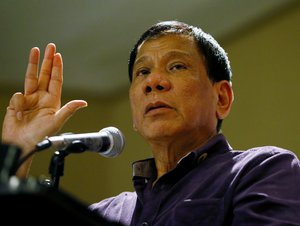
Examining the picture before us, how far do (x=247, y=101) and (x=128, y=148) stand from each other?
49.6 inches

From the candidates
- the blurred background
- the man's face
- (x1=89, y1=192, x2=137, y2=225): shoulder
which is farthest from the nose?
the blurred background

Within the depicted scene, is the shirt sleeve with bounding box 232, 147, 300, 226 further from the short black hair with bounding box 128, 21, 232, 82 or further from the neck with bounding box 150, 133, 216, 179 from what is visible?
the short black hair with bounding box 128, 21, 232, 82

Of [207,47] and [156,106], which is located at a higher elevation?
[207,47]

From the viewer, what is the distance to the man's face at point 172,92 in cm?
175

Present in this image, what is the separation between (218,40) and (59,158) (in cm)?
283

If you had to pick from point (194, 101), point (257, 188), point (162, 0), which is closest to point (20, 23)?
point (162, 0)

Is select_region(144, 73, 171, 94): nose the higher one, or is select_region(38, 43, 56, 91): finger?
select_region(38, 43, 56, 91): finger

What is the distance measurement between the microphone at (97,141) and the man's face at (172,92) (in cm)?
24

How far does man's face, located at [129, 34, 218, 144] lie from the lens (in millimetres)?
1752

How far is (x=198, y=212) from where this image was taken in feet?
4.75

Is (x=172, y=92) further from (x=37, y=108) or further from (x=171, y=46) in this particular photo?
(x=37, y=108)

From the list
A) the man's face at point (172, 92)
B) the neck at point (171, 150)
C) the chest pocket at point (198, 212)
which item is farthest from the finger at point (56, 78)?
the chest pocket at point (198, 212)

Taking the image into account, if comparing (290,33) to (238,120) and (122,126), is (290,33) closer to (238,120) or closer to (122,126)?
(238,120)

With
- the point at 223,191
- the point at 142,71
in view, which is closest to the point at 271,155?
the point at 223,191
